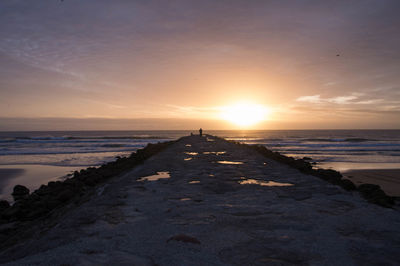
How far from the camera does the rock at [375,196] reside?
14.5 feet

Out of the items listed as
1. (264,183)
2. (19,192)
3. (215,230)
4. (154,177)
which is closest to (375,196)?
(264,183)

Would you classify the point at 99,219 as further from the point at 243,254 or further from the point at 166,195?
the point at 243,254

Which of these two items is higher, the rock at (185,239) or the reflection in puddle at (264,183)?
the rock at (185,239)

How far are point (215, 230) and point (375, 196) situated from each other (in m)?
3.36

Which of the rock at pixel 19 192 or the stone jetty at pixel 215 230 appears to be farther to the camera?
the rock at pixel 19 192

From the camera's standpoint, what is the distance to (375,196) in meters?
4.80

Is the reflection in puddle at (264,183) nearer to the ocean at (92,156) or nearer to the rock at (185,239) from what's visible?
the rock at (185,239)

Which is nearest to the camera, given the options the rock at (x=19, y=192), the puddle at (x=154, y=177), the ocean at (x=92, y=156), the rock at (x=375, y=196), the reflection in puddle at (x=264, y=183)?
the rock at (x=375, y=196)

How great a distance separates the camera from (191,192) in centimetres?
504

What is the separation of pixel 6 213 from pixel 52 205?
2.42 ft

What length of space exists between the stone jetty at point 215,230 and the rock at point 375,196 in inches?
1.0

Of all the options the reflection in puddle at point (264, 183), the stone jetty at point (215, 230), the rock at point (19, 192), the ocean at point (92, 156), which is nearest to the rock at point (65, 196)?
the stone jetty at point (215, 230)

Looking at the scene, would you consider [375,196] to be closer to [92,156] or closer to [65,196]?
[65,196]

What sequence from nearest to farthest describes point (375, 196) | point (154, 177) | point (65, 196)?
point (375, 196)
point (65, 196)
point (154, 177)
